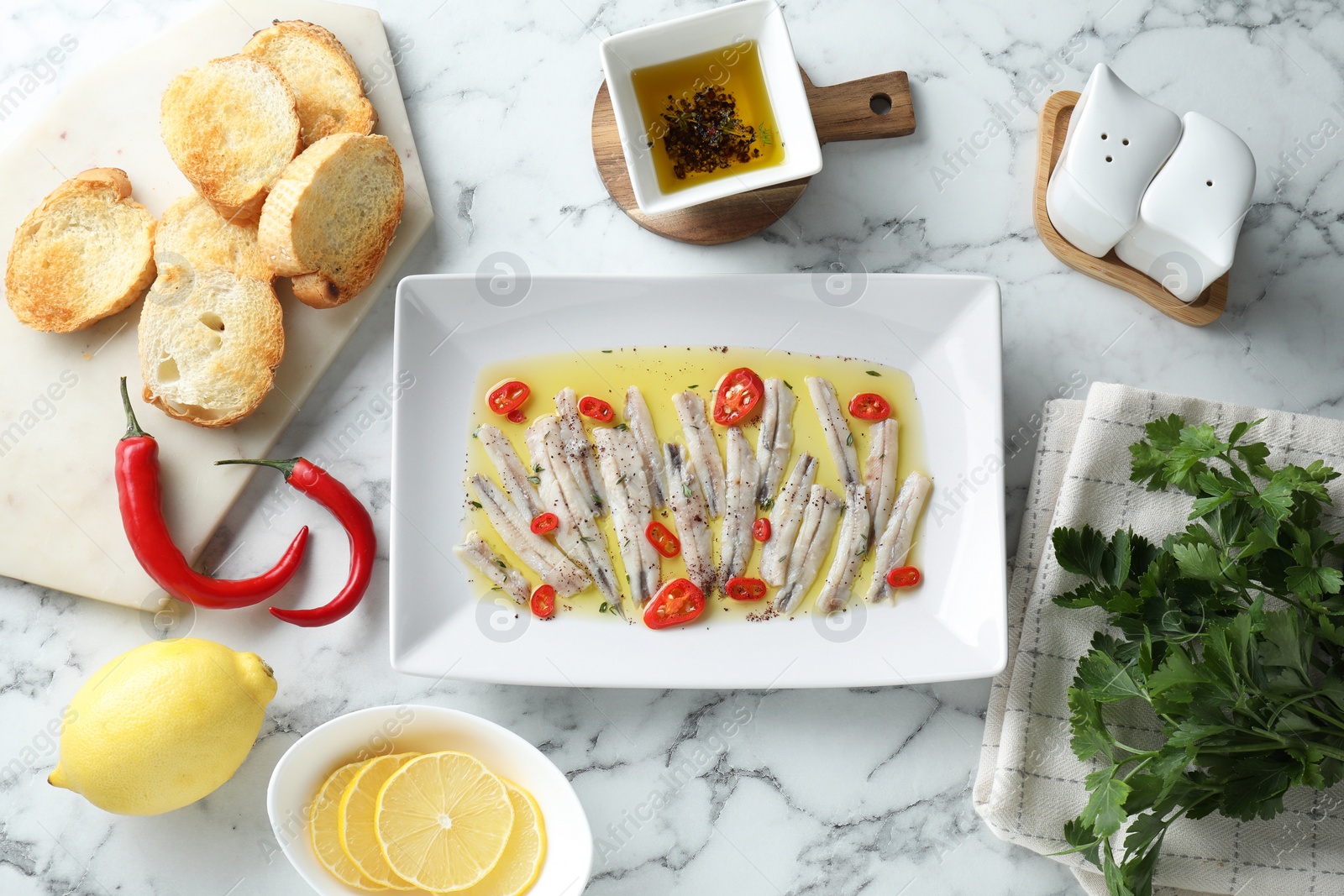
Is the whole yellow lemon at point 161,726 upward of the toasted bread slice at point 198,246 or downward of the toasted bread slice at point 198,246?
downward

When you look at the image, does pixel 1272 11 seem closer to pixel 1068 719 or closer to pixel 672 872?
pixel 1068 719

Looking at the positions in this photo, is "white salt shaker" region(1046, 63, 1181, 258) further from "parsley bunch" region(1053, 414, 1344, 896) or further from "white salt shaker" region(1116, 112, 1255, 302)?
"parsley bunch" region(1053, 414, 1344, 896)

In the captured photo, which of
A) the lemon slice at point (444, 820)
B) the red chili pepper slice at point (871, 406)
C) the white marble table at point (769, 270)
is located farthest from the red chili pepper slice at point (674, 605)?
the red chili pepper slice at point (871, 406)

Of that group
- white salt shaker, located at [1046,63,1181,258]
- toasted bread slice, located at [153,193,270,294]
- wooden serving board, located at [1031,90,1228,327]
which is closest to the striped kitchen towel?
wooden serving board, located at [1031,90,1228,327]

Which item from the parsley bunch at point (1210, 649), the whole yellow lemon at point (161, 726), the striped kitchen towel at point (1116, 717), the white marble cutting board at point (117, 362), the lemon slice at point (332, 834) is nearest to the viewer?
the parsley bunch at point (1210, 649)

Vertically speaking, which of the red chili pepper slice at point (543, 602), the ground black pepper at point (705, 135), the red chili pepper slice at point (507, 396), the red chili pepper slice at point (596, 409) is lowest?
the red chili pepper slice at point (543, 602)

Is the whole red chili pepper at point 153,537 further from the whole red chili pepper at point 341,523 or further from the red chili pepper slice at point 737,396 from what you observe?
the red chili pepper slice at point 737,396
